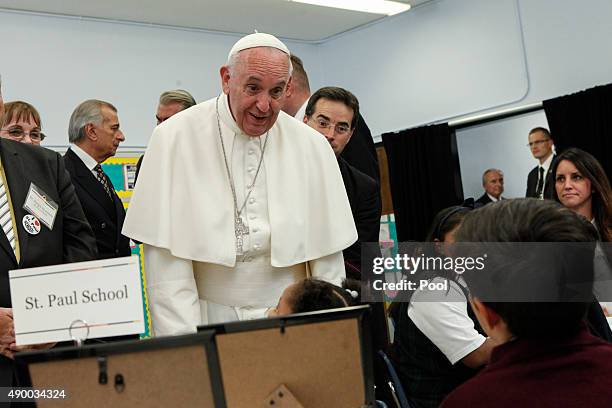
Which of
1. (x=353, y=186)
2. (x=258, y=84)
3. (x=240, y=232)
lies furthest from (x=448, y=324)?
(x=258, y=84)

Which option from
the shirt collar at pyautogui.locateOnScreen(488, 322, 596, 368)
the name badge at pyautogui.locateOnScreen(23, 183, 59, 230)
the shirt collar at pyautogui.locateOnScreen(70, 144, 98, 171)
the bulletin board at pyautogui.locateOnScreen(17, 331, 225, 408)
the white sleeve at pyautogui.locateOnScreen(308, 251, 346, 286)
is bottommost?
the shirt collar at pyautogui.locateOnScreen(488, 322, 596, 368)

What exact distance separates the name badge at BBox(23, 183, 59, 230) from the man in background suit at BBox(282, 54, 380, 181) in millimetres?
1759

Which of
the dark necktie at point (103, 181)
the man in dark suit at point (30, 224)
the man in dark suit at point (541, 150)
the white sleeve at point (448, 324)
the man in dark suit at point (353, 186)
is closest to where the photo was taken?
the man in dark suit at point (30, 224)

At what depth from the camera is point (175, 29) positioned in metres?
8.53

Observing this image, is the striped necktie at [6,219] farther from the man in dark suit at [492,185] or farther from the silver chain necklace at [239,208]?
the man in dark suit at [492,185]

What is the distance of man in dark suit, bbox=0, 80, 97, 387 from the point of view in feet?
7.36

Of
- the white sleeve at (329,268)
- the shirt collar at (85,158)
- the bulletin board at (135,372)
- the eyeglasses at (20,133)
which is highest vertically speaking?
the eyeglasses at (20,133)

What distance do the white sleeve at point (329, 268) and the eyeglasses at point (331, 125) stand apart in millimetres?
929

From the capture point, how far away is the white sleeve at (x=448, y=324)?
304cm

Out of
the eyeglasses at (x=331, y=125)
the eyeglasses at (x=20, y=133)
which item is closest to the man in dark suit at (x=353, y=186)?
the eyeglasses at (x=331, y=125)

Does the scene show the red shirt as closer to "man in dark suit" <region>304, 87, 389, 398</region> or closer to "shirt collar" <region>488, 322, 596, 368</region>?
"shirt collar" <region>488, 322, 596, 368</region>

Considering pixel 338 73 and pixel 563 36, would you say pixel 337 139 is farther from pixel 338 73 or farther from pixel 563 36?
pixel 338 73

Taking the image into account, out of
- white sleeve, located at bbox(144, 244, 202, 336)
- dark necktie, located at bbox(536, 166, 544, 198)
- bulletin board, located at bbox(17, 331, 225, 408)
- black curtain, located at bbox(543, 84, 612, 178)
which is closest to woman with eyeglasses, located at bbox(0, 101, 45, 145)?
white sleeve, located at bbox(144, 244, 202, 336)

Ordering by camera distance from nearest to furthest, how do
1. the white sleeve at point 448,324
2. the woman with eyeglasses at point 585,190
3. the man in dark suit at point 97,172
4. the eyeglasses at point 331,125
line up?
1. the white sleeve at point 448,324
2. the eyeglasses at point 331,125
3. the man in dark suit at point 97,172
4. the woman with eyeglasses at point 585,190
